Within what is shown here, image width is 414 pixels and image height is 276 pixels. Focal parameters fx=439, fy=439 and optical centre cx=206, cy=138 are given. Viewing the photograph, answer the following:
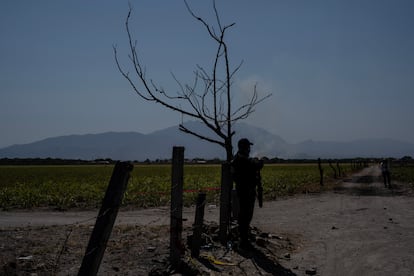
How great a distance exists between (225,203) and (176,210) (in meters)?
2.58

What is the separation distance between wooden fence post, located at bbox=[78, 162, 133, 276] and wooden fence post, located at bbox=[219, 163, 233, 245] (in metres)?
4.67

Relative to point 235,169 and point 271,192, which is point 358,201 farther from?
point 235,169

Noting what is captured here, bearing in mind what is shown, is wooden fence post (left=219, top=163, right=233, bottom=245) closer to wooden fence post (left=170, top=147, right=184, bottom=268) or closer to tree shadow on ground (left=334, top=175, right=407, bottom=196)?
wooden fence post (left=170, top=147, right=184, bottom=268)

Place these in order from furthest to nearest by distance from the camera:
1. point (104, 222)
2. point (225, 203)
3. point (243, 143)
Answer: point (225, 203), point (243, 143), point (104, 222)

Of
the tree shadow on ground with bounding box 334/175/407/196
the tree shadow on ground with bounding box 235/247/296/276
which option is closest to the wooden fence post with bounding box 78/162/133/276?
the tree shadow on ground with bounding box 235/247/296/276

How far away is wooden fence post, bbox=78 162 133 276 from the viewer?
4277mm

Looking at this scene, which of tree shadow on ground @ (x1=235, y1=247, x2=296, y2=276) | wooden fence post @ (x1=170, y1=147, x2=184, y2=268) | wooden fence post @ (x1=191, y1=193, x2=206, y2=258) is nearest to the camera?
wooden fence post @ (x1=170, y1=147, x2=184, y2=268)

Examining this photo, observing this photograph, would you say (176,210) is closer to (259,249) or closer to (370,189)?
(259,249)

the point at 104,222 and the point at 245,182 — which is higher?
the point at 245,182

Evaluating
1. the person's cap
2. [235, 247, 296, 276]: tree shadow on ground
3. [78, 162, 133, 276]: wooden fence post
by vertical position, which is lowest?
[235, 247, 296, 276]: tree shadow on ground

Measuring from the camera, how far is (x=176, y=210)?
262 inches

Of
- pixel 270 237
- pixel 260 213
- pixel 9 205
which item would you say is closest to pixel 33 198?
pixel 9 205

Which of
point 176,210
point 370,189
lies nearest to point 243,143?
point 176,210

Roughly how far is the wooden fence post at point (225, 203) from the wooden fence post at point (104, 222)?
15.3ft
